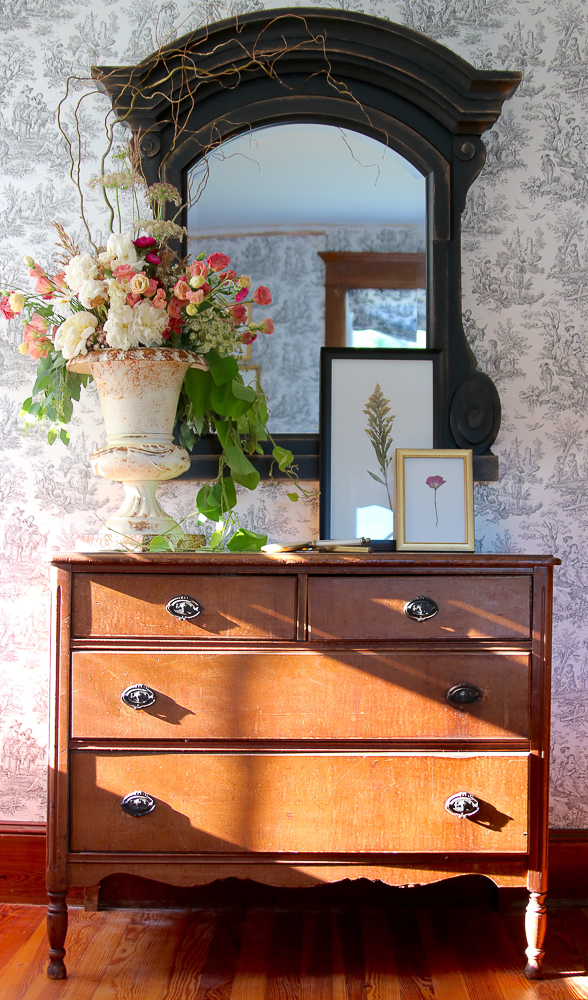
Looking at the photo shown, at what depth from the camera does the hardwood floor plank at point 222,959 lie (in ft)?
5.42

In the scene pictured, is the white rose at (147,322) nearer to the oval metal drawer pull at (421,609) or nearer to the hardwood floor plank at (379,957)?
the oval metal drawer pull at (421,609)

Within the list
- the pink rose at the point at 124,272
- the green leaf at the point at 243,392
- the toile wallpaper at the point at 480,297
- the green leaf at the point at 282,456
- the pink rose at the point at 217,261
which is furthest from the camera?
the toile wallpaper at the point at 480,297

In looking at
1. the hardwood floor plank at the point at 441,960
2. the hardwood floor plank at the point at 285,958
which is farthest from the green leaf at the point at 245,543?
the hardwood floor plank at the point at 441,960

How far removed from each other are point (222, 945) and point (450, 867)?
0.68 metres

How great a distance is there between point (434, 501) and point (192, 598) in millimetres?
765

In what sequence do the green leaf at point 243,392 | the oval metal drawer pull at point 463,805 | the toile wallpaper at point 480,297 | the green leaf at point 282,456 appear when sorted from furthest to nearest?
the toile wallpaper at point 480,297
the green leaf at point 282,456
the green leaf at point 243,392
the oval metal drawer pull at point 463,805

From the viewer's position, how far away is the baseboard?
2.09 m

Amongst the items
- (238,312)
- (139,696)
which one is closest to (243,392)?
(238,312)

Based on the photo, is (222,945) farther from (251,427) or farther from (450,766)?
(251,427)

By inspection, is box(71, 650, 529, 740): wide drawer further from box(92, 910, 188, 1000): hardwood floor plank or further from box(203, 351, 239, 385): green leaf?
box(203, 351, 239, 385): green leaf

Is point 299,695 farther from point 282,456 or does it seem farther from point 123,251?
point 123,251

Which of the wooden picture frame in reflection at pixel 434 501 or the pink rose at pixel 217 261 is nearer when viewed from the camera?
the pink rose at pixel 217 261

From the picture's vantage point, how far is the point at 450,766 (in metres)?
1.61

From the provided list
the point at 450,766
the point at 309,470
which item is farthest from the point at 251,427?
the point at 450,766
